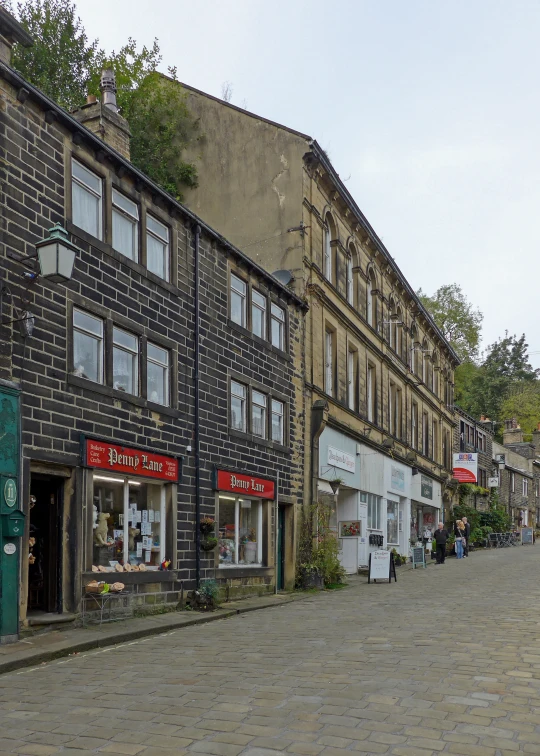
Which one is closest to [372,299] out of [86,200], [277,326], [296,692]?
[277,326]

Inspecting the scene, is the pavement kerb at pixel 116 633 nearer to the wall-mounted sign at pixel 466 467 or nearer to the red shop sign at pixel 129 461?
the red shop sign at pixel 129 461

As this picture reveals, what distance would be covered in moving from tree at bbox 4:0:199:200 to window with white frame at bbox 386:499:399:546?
45.4 feet

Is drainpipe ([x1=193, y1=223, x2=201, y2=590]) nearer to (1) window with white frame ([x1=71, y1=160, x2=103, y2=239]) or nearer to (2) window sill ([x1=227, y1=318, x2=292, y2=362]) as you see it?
(2) window sill ([x1=227, y1=318, x2=292, y2=362])

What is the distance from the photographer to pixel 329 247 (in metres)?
25.8

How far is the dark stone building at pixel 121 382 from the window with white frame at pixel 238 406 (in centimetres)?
5

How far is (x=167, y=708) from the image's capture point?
7.31 m

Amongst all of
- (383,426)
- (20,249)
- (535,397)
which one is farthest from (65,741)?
(535,397)

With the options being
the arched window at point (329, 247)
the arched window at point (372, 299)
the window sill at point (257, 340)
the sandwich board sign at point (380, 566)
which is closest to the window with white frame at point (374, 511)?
the sandwich board sign at point (380, 566)

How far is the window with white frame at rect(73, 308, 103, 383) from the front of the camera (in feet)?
43.0

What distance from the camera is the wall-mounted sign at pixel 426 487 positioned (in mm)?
37031

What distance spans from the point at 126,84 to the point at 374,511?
55.0ft

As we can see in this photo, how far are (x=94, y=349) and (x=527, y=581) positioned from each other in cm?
1351

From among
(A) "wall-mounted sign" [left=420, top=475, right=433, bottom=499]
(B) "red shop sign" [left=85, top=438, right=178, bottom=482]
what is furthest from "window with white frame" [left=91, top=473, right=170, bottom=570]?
(A) "wall-mounted sign" [left=420, top=475, right=433, bottom=499]

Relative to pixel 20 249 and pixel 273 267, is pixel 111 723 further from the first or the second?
pixel 273 267
